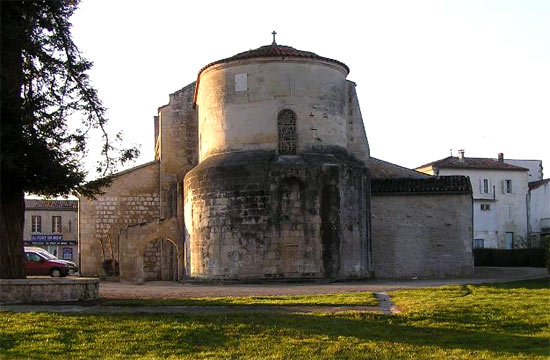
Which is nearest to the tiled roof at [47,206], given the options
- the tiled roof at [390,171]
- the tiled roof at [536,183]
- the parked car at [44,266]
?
the parked car at [44,266]

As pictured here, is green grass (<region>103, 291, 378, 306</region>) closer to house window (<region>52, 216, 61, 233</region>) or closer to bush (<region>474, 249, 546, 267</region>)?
bush (<region>474, 249, 546, 267</region>)

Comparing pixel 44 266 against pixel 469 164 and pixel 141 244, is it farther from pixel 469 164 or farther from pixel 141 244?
pixel 469 164

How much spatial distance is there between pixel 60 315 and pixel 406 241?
62.9 ft

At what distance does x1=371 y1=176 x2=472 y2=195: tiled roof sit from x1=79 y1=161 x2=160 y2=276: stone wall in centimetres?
1084

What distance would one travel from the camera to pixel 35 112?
16344mm

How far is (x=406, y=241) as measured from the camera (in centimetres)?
3100

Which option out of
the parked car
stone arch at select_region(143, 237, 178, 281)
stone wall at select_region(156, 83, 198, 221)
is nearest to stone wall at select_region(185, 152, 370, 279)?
stone arch at select_region(143, 237, 178, 281)

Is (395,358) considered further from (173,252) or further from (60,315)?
(173,252)

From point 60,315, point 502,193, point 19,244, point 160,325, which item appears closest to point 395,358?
point 160,325

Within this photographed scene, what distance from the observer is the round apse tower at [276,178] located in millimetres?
26938

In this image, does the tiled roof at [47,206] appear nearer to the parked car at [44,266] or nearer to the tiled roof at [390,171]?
the parked car at [44,266]

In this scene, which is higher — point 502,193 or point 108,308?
point 502,193

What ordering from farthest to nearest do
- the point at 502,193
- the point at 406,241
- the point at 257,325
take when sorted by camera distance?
the point at 502,193
the point at 406,241
the point at 257,325

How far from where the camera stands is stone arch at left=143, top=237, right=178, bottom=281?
3447 centimetres
